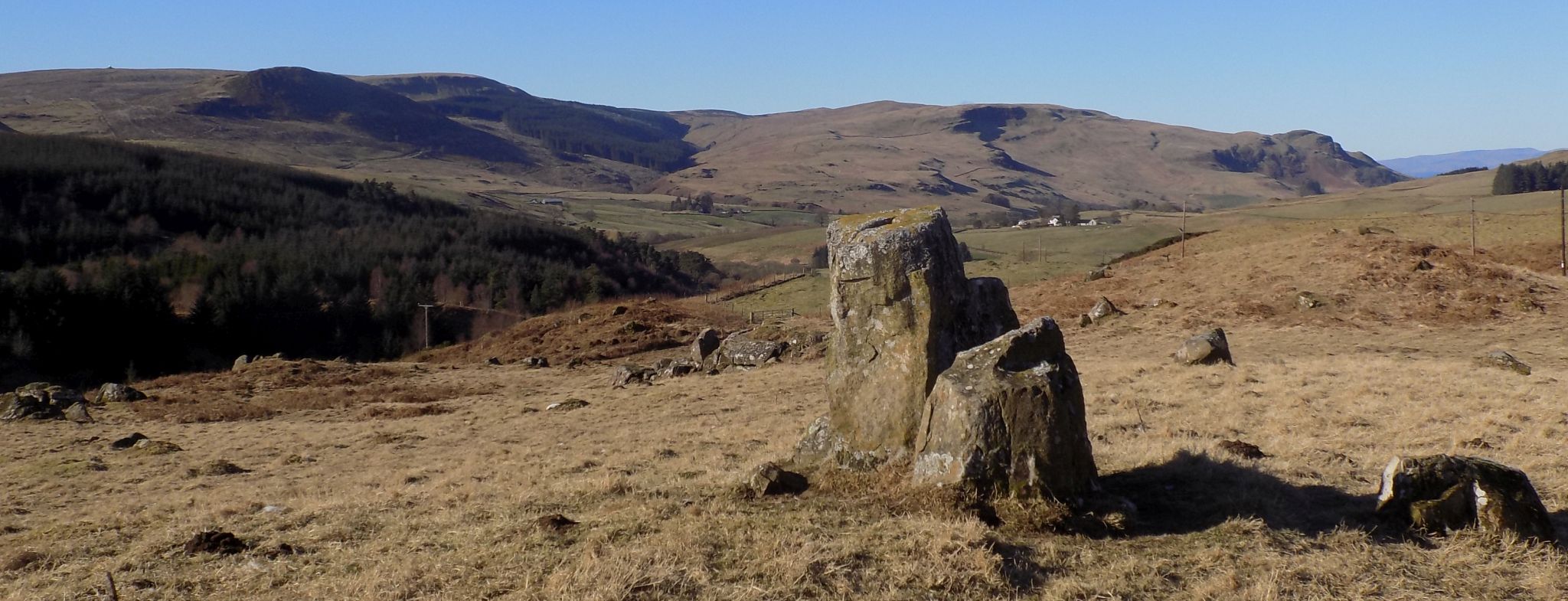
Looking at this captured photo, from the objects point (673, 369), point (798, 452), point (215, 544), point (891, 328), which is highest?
point (891, 328)

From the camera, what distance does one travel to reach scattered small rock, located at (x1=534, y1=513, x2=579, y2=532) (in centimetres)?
990

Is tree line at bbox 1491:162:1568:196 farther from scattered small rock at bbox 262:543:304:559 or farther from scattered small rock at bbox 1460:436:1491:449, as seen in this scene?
scattered small rock at bbox 262:543:304:559

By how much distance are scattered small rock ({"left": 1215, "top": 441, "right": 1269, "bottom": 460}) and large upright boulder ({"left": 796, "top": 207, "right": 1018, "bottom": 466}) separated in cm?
345

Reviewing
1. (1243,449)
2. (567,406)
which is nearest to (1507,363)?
(1243,449)

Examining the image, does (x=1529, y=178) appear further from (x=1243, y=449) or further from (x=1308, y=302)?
(x=1243, y=449)

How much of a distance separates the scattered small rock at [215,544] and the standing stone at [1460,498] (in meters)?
11.2

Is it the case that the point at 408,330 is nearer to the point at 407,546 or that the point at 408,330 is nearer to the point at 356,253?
the point at 356,253

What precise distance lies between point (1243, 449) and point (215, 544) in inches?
473

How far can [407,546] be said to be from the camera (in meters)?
9.77

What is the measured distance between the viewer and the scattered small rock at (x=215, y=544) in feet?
33.0

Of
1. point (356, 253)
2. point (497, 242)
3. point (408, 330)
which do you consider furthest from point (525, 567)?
point (497, 242)

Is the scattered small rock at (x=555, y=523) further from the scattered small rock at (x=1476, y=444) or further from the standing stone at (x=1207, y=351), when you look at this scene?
the standing stone at (x=1207, y=351)

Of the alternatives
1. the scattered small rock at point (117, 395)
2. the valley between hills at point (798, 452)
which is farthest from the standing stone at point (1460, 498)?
the scattered small rock at point (117, 395)

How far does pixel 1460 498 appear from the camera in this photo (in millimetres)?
9766
